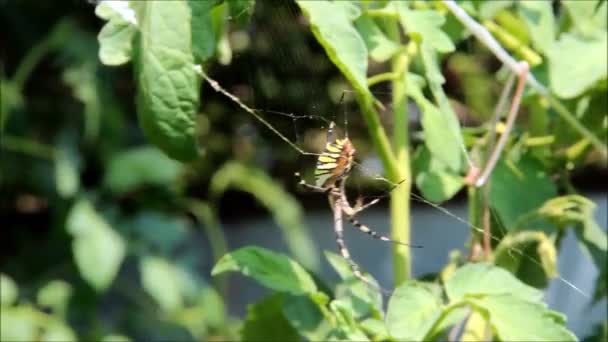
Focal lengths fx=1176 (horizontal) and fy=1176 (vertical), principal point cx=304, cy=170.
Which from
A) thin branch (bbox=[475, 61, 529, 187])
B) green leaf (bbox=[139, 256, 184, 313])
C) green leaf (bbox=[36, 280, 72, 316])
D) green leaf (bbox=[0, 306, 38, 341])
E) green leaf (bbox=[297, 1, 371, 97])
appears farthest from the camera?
green leaf (bbox=[139, 256, 184, 313])

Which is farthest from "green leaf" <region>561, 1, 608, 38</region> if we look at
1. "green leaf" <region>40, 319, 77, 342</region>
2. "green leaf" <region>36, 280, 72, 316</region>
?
"green leaf" <region>36, 280, 72, 316</region>

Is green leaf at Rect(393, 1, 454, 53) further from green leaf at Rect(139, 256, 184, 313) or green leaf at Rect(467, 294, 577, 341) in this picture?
green leaf at Rect(139, 256, 184, 313)

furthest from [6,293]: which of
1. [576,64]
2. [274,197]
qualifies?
[274,197]

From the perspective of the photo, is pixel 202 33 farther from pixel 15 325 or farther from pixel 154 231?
pixel 154 231

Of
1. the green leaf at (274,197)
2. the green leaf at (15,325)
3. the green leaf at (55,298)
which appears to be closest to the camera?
the green leaf at (15,325)

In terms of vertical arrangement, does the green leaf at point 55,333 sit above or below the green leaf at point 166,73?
below

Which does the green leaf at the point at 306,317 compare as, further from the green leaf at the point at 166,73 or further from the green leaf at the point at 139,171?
the green leaf at the point at 139,171

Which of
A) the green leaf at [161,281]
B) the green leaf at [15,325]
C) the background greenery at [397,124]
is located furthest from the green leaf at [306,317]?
the green leaf at [161,281]

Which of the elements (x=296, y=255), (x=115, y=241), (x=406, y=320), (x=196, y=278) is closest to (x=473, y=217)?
(x=406, y=320)
